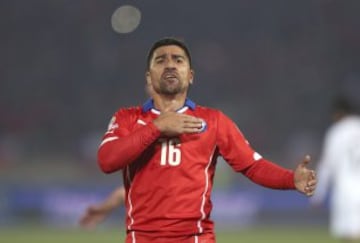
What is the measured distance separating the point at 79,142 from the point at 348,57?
287 inches

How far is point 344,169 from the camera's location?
11.3 m

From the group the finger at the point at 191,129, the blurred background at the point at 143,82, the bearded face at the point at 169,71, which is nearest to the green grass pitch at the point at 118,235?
the blurred background at the point at 143,82

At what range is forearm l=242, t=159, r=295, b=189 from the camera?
4721 millimetres

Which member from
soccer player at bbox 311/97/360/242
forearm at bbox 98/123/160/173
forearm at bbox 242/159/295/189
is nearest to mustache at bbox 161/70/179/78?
forearm at bbox 98/123/160/173

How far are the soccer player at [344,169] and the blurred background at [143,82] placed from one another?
6030 mm

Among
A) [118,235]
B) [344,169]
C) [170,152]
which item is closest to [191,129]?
[170,152]

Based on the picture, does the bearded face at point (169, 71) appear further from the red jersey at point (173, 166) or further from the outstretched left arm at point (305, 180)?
the outstretched left arm at point (305, 180)

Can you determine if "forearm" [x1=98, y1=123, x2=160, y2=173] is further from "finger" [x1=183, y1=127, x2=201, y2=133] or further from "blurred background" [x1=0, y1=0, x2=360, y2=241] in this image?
"blurred background" [x1=0, y1=0, x2=360, y2=241]

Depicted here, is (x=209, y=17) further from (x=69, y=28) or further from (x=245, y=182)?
(x=245, y=182)

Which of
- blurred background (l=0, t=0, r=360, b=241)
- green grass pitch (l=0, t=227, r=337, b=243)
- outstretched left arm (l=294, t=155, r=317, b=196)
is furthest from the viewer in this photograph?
blurred background (l=0, t=0, r=360, b=241)

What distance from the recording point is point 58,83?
23.2 metres

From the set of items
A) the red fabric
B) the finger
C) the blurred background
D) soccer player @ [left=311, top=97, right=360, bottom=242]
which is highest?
the blurred background

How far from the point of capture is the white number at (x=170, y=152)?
15.4 ft

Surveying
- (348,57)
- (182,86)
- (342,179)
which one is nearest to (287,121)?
(348,57)
